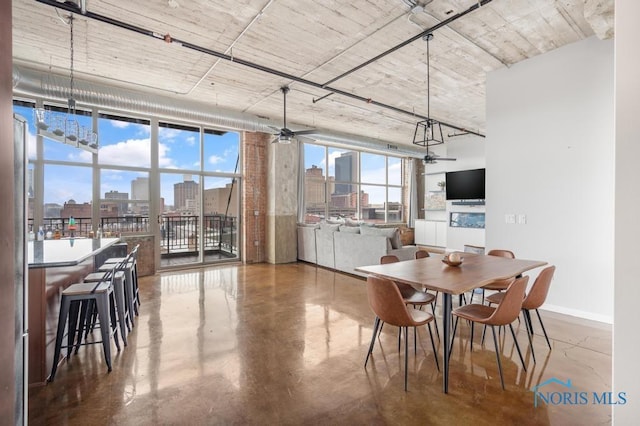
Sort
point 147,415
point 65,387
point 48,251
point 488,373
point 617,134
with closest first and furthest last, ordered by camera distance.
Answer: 1. point 617,134
2. point 147,415
3. point 65,387
4. point 488,373
5. point 48,251

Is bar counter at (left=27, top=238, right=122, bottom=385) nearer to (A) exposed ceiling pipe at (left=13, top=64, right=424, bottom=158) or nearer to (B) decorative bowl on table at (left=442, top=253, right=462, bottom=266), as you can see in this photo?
(A) exposed ceiling pipe at (left=13, top=64, right=424, bottom=158)

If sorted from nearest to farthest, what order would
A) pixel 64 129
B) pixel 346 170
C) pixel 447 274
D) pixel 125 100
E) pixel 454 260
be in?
pixel 447 274, pixel 454 260, pixel 64 129, pixel 125 100, pixel 346 170

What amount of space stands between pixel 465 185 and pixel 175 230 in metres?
7.85

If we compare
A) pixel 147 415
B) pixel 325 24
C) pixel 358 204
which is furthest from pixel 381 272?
pixel 358 204

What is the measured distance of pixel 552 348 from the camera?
287 cm

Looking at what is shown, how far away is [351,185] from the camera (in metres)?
9.73

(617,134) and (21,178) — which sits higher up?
(617,134)

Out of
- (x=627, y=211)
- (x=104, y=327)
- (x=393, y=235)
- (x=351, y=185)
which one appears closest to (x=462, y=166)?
(x=351, y=185)

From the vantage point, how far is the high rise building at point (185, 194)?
663 centimetres

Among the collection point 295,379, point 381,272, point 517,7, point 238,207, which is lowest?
point 295,379

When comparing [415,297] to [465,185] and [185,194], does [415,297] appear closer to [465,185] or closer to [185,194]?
[185,194]

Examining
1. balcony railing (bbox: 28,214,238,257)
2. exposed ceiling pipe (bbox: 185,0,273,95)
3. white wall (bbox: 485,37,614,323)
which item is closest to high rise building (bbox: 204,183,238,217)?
balcony railing (bbox: 28,214,238,257)

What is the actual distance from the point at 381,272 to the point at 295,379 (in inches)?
43.1

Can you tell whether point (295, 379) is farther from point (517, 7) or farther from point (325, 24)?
point (517, 7)
